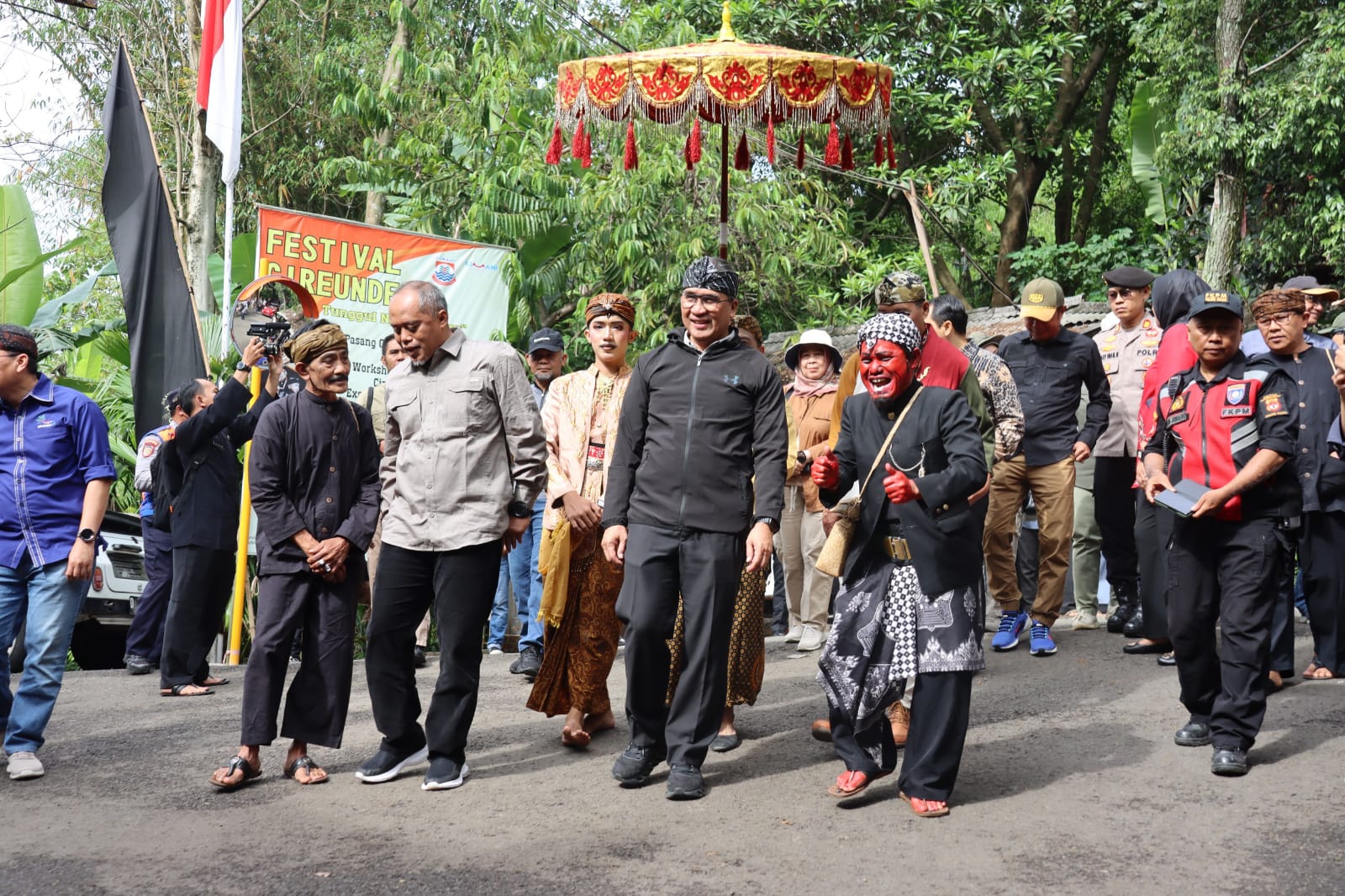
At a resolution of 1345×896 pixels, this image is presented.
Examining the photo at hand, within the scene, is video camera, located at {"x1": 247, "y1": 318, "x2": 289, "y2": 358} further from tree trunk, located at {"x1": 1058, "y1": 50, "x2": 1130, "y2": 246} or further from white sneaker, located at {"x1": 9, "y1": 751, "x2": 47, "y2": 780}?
tree trunk, located at {"x1": 1058, "y1": 50, "x2": 1130, "y2": 246}

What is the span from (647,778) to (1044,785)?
1.66 metres

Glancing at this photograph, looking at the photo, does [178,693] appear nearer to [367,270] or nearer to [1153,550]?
[367,270]

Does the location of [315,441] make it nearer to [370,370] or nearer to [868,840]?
[868,840]

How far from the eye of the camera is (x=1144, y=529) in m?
7.14

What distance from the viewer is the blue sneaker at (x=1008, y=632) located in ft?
28.3

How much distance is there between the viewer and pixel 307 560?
5.89 meters

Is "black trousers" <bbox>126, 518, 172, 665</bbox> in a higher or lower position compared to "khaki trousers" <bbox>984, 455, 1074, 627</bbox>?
lower

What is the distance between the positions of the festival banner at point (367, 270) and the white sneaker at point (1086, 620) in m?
5.03

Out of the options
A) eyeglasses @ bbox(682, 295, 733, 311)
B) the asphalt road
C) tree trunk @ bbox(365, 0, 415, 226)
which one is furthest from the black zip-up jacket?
tree trunk @ bbox(365, 0, 415, 226)

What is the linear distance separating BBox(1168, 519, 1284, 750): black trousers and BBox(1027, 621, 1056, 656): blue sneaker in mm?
2503

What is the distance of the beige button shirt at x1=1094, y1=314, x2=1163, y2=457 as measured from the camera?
8.64 m

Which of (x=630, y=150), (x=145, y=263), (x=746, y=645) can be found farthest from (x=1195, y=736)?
(x=145, y=263)

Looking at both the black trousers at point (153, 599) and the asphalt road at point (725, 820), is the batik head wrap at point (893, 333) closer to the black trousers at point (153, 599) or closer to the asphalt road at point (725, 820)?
the asphalt road at point (725, 820)

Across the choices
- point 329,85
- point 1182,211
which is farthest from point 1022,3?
point 329,85
